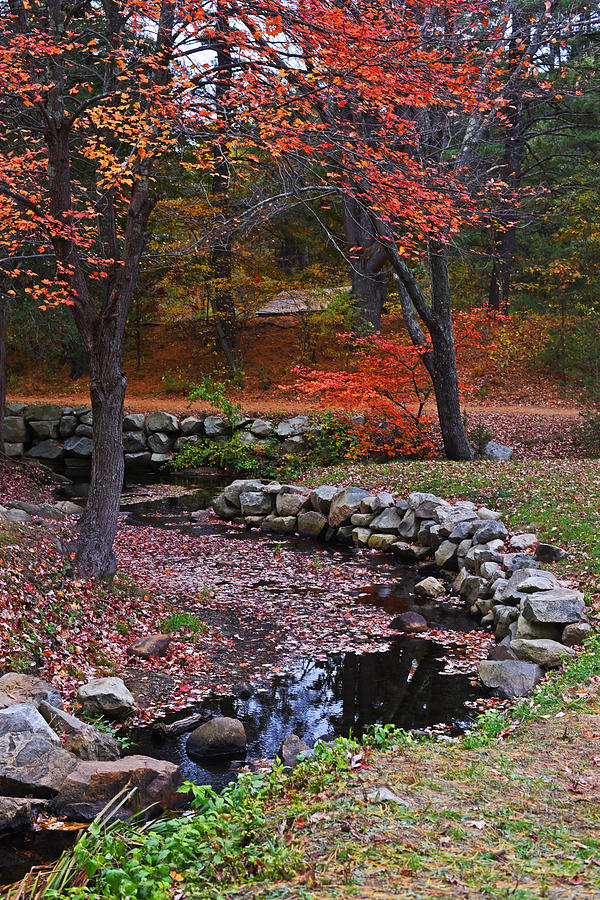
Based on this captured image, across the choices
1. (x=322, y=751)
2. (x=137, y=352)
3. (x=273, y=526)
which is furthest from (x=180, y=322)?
(x=322, y=751)

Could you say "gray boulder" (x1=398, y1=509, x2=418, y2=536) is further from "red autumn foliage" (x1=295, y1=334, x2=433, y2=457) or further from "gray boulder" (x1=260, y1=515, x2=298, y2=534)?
"red autumn foliage" (x1=295, y1=334, x2=433, y2=457)

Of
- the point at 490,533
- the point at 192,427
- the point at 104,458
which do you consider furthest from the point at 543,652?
the point at 192,427

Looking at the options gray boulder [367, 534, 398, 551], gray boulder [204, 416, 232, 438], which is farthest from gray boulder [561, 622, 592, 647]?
gray boulder [204, 416, 232, 438]

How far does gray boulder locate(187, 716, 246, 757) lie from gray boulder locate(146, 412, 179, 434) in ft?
50.6

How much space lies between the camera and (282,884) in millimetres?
2607

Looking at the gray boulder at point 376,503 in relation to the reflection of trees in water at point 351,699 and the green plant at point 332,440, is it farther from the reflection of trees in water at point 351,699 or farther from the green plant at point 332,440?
the reflection of trees in water at point 351,699

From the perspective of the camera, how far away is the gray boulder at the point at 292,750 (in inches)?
196

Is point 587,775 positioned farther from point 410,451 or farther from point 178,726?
point 410,451

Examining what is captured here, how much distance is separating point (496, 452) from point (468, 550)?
20.5ft

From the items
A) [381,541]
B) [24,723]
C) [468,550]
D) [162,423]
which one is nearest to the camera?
[24,723]

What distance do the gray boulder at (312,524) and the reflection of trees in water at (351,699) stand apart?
558 cm

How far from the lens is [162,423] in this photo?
809 inches

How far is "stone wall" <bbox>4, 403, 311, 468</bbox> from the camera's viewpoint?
20.2 metres

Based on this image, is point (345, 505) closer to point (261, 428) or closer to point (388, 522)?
point (388, 522)
